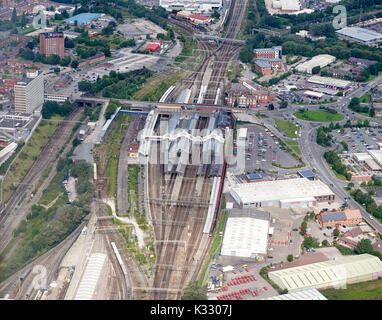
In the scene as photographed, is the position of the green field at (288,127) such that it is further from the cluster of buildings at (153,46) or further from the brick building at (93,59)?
the brick building at (93,59)

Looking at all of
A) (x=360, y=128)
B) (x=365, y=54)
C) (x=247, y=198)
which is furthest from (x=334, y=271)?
(x=365, y=54)

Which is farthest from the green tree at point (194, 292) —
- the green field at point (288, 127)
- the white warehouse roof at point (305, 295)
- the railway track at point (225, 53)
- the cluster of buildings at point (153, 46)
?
the cluster of buildings at point (153, 46)

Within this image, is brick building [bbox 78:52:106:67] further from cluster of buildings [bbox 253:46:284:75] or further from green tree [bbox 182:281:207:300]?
green tree [bbox 182:281:207:300]

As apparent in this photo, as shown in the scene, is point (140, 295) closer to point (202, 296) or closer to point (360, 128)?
point (202, 296)

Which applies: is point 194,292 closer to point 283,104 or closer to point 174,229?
point 174,229

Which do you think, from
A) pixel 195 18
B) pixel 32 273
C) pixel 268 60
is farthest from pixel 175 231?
pixel 195 18

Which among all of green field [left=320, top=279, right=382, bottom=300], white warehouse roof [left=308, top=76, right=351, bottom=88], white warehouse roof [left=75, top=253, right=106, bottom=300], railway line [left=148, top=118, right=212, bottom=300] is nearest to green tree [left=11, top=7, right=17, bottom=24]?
white warehouse roof [left=308, top=76, right=351, bottom=88]

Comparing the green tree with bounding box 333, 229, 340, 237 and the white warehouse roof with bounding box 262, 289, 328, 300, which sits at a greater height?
the white warehouse roof with bounding box 262, 289, 328, 300
